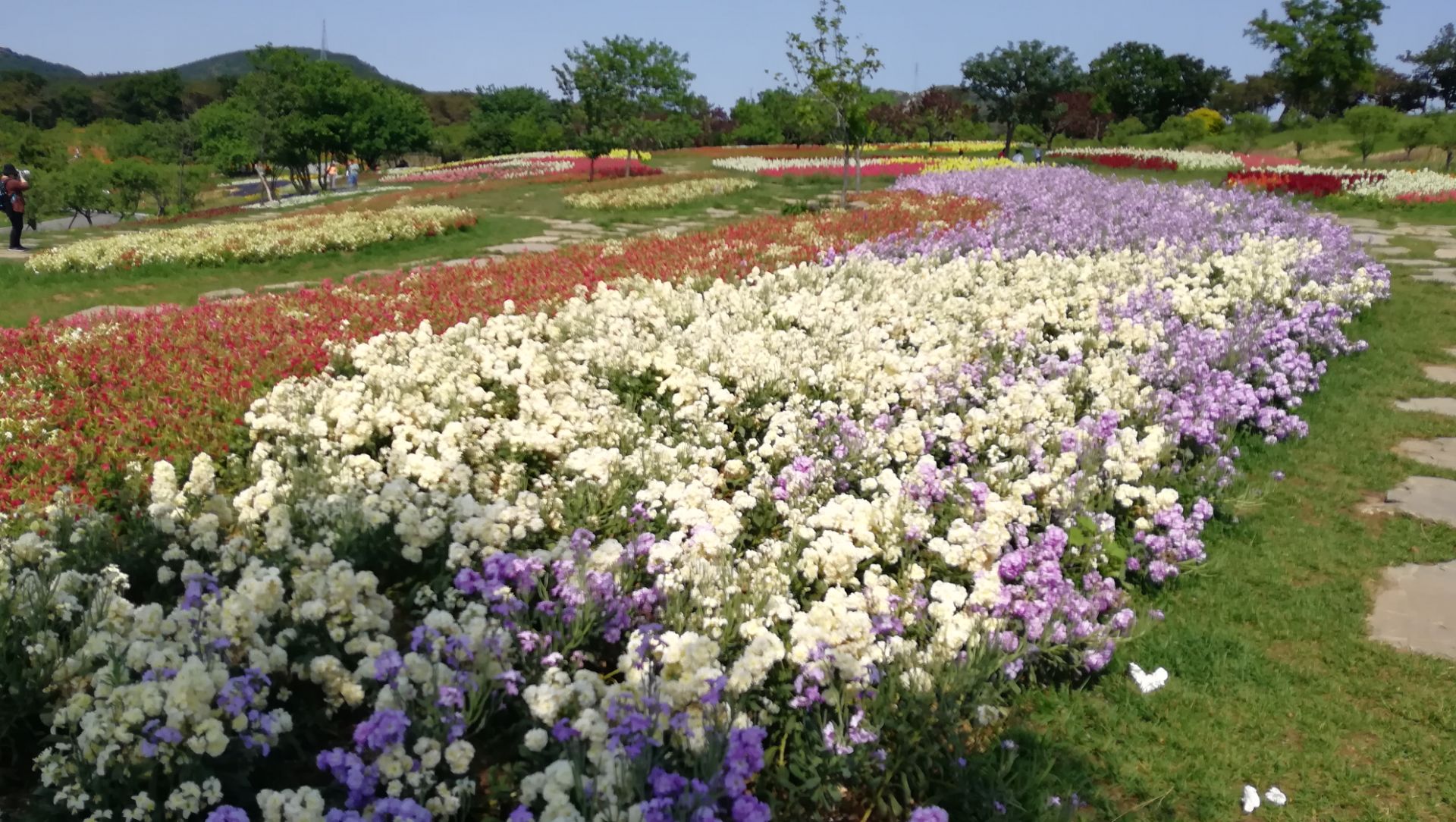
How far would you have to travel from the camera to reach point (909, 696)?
2.88 meters

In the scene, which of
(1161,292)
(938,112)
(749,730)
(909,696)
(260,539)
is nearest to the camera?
(749,730)

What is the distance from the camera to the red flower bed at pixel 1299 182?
19.1m

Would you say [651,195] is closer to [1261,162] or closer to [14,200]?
[14,200]

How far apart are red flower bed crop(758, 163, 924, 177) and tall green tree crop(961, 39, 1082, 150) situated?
2396cm

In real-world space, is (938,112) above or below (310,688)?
above

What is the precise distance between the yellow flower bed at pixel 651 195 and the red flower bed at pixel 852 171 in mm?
5500

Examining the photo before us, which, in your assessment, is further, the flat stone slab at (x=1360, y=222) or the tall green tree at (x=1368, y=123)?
the tall green tree at (x=1368, y=123)

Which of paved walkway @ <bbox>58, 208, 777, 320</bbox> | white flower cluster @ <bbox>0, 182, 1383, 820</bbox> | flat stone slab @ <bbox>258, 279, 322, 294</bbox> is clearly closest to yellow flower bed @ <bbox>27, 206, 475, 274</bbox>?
paved walkway @ <bbox>58, 208, 777, 320</bbox>

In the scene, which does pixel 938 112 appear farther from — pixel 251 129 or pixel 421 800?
pixel 421 800

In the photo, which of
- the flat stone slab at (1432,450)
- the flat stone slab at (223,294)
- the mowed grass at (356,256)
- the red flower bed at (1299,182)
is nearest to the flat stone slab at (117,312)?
the mowed grass at (356,256)

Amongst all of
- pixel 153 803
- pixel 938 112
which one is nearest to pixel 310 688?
pixel 153 803

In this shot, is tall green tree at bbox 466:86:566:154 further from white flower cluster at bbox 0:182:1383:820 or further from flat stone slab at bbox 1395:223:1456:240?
white flower cluster at bbox 0:182:1383:820

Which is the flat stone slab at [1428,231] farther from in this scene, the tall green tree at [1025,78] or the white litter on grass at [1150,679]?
the tall green tree at [1025,78]

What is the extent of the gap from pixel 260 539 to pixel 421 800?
83.6 inches
